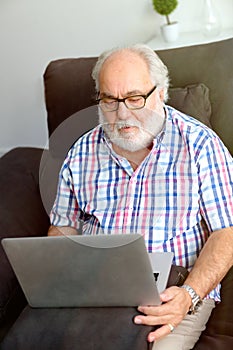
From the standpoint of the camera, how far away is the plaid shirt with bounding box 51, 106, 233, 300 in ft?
5.33

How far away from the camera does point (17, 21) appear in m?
2.89

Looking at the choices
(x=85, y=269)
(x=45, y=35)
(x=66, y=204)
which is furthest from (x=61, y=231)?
(x=45, y=35)

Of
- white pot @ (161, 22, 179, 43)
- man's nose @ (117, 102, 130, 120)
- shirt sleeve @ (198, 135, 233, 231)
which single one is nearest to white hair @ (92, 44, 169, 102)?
man's nose @ (117, 102, 130, 120)

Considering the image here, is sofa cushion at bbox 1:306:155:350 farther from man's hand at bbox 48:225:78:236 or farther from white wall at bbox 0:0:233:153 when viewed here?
white wall at bbox 0:0:233:153

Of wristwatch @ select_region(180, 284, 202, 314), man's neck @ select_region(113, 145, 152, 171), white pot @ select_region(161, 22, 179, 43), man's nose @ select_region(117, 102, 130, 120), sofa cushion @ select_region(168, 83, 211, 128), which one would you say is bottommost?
wristwatch @ select_region(180, 284, 202, 314)

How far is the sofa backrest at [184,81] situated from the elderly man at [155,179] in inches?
6.6

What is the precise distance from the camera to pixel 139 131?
169 cm

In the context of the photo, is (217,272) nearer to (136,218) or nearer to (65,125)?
(136,218)

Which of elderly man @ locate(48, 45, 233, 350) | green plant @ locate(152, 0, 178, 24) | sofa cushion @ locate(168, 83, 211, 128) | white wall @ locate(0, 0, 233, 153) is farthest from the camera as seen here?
white wall @ locate(0, 0, 233, 153)

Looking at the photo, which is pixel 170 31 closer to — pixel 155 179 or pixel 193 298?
pixel 155 179

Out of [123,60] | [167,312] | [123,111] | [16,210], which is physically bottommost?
[167,312]

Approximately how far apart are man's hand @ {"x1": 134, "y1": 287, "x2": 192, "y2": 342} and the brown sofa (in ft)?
0.07

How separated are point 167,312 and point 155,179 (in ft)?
1.29

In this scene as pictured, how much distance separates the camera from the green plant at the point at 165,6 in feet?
8.13
